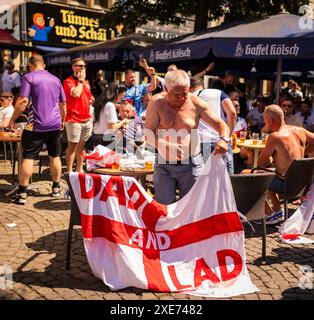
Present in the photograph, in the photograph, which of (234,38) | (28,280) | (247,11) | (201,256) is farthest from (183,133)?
(247,11)

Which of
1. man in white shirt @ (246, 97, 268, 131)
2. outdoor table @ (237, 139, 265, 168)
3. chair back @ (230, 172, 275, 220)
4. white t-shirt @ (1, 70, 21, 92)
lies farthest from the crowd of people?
white t-shirt @ (1, 70, 21, 92)

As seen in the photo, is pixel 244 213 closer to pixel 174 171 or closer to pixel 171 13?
pixel 174 171

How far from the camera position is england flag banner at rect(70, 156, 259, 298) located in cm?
358

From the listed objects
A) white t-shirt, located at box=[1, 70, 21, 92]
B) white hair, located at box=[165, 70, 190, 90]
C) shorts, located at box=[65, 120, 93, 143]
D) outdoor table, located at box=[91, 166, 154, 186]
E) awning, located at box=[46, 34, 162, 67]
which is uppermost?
awning, located at box=[46, 34, 162, 67]

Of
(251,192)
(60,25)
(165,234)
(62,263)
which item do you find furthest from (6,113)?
(60,25)

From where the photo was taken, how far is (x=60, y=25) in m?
19.3

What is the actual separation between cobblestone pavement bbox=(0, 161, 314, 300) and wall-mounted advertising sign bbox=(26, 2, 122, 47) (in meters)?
14.1

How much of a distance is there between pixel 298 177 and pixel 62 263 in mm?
2886

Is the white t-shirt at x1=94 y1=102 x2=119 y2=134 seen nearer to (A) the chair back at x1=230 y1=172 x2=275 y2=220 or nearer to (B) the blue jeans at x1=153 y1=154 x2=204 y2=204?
(B) the blue jeans at x1=153 y1=154 x2=204 y2=204

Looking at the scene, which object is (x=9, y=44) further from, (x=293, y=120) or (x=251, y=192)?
(x=251, y=192)

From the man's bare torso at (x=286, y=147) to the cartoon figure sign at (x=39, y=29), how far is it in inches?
632
